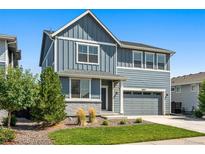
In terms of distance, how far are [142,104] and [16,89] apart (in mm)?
13222

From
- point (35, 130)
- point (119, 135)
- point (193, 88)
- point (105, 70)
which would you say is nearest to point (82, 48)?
point (105, 70)

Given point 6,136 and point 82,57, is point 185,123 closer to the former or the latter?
point 82,57

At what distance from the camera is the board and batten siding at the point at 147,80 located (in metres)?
24.6

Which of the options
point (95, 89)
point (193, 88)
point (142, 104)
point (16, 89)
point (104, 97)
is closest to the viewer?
point (16, 89)

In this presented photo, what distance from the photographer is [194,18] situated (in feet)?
54.0

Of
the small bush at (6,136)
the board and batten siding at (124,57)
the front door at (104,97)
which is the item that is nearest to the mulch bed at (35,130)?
the small bush at (6,136)

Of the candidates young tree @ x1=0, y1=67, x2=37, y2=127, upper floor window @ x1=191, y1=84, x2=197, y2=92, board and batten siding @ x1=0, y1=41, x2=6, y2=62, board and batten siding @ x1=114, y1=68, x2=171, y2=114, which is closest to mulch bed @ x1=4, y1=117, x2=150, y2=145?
young tree @ x1=0, y1=67, x2=37, y2=127

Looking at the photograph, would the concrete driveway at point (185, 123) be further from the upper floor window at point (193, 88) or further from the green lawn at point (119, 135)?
the upper floor window at point (193, 88)

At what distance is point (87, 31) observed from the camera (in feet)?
75.0

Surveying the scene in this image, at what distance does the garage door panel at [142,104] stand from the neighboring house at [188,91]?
659 centimetres

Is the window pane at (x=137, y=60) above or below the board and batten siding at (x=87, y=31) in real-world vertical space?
below
